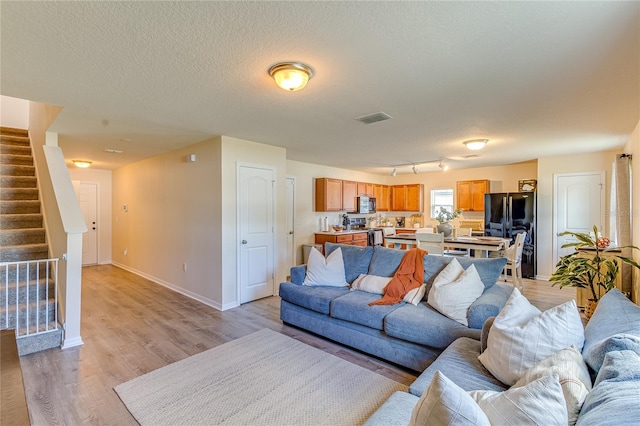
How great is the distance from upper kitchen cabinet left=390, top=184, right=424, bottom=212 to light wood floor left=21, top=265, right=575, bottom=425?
3798mm

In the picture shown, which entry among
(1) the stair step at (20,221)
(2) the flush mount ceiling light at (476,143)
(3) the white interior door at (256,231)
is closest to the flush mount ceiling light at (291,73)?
(3) the white interior door at (256,231)

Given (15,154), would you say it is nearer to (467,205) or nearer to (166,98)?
(166,98)

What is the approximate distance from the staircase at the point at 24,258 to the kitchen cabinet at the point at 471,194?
→ 7.88 meters

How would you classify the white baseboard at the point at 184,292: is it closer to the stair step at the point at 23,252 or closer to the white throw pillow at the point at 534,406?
the stair step at the point at 23,252

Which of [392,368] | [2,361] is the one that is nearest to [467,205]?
[392,368]

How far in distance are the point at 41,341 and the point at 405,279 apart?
3747 mm

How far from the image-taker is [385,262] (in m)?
3.60

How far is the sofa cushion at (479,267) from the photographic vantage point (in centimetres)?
288

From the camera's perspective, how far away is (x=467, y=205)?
25.0ft

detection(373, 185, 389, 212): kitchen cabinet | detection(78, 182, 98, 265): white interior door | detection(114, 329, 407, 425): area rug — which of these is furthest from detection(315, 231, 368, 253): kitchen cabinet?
detection(78, 182, 98, 265): white interior door

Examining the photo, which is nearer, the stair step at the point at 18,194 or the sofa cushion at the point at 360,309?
the sofa cushion at the point at 360,309

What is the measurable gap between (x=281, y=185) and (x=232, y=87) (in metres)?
2.66

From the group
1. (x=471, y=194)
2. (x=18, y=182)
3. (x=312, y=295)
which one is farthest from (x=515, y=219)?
(x=18, y=182)

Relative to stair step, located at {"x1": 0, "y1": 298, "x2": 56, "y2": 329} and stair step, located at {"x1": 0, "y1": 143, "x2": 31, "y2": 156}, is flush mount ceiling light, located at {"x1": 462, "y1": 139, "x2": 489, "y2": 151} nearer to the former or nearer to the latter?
stair step, located at {"x1": 0, "y1": 298, "x2": 56, "y2": 329}
